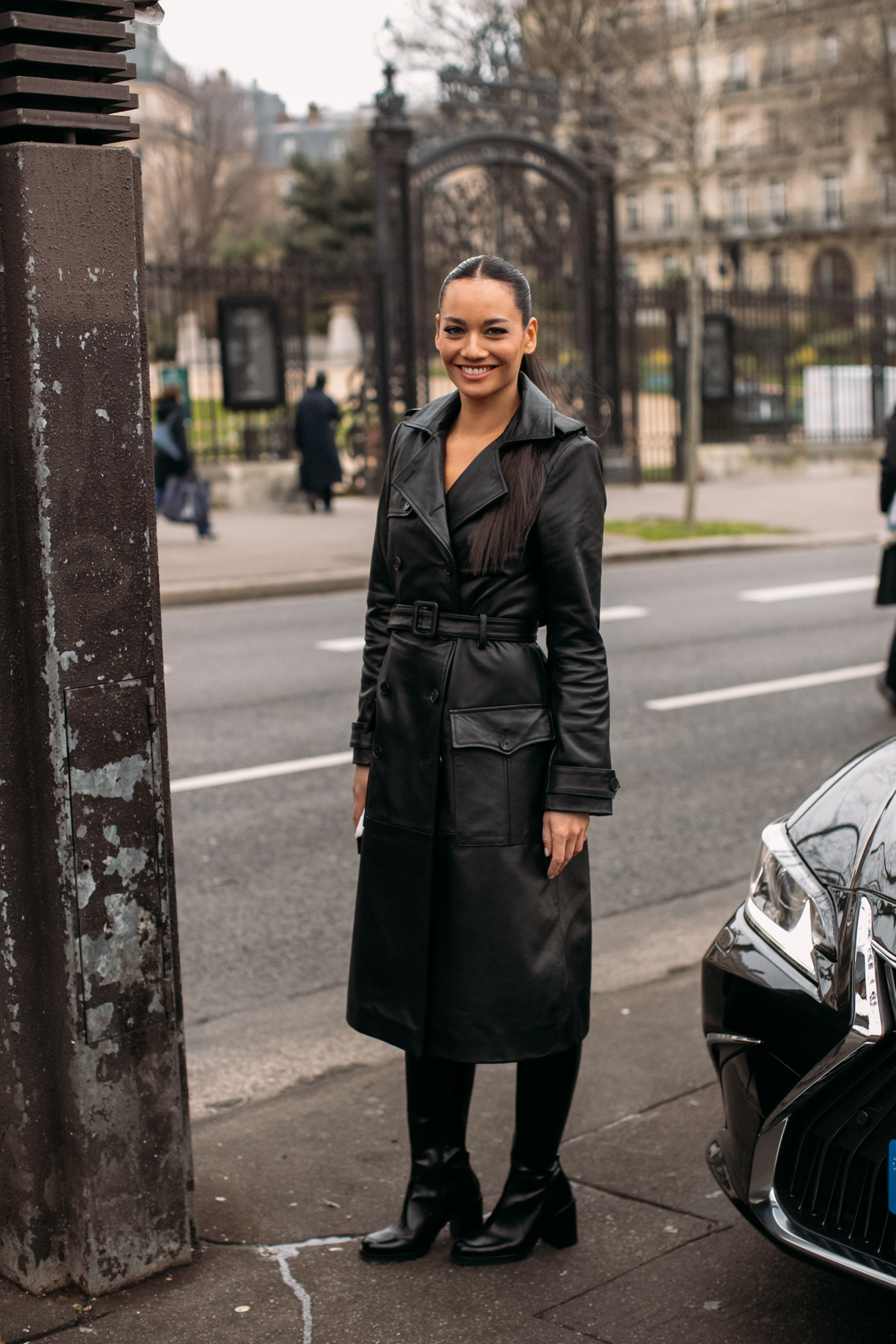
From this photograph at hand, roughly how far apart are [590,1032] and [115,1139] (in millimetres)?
1733

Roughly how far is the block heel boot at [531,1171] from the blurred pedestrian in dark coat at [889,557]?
5235mm

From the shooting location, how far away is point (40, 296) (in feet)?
8.34

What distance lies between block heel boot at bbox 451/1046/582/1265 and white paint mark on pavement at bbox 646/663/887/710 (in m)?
5.77

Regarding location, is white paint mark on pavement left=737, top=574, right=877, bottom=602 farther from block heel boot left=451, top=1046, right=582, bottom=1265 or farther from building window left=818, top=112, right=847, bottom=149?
building window left=818, top=112, right=847, bottom=149

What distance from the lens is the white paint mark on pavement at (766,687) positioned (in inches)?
345

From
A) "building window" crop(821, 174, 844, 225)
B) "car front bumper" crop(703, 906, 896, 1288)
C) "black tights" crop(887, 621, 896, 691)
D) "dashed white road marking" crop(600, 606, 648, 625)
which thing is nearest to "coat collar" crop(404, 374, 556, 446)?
"car front bumper" crop(703, 906, 896, 1288)

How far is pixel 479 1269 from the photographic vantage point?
291cm

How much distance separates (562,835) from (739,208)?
83.0 meters

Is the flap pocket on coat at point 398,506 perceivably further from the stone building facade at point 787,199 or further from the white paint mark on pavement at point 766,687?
the stone building facade at point 787,199

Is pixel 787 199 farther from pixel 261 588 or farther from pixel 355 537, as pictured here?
pixel 261 588

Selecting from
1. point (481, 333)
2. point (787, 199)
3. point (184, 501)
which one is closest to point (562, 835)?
point (481, 333)

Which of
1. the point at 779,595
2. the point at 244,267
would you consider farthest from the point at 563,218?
the point at 779,595

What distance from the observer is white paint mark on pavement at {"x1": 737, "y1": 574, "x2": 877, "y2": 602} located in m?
13.3

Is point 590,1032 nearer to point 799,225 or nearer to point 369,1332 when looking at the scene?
point 369,1332
